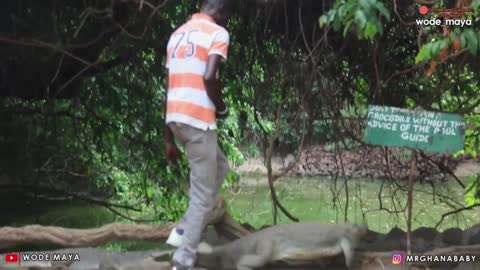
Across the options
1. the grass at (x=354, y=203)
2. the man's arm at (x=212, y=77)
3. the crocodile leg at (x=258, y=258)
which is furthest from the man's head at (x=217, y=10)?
the grass at (x=354, y=203)

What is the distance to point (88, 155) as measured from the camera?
752cm

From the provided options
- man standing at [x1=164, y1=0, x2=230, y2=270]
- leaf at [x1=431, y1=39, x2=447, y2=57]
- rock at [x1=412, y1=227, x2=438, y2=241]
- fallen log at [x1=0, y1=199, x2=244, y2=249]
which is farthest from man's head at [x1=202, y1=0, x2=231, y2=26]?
rock at [x1=412, y1=227, x2=438, y2=241]

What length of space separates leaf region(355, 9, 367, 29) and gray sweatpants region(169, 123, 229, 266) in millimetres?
937

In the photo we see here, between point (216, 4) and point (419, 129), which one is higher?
point (216, 4)

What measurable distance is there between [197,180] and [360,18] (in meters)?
1.17

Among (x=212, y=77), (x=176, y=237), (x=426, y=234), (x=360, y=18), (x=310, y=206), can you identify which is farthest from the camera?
(x=310, y=206)

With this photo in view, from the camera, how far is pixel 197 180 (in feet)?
11.8

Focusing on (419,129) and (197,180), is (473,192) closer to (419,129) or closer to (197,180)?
(419,129)

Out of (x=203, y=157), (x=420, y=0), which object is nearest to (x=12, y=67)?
(x=203, y=157)

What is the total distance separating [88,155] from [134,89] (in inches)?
45.0

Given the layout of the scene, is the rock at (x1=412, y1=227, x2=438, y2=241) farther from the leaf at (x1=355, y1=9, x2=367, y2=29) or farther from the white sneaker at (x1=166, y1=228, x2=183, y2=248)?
the leaf at (x1=355, y1=9, x2=367, y2=29)

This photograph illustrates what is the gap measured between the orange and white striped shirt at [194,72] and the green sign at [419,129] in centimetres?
92

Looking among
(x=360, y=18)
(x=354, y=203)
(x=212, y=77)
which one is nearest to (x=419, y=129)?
(x=360, y=18)

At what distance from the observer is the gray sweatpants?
3.55 metres
